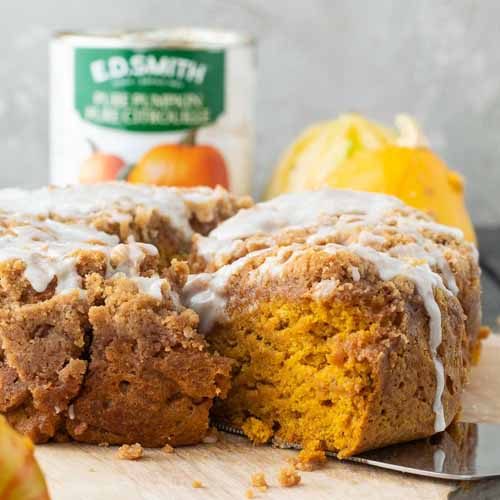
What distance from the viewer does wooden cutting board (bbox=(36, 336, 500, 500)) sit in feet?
6.91

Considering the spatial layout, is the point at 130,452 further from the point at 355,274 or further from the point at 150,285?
the point at 355,274

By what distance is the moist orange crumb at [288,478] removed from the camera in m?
2.14

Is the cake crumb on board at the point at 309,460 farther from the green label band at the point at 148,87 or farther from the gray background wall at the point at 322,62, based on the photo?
the gray background wall at the point at 322,62

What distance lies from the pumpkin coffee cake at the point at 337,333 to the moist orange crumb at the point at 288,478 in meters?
0.16

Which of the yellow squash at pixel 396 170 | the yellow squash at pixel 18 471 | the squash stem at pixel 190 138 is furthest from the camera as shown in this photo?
the squash stem at pixel 190 138

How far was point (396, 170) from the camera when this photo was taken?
3637 mm

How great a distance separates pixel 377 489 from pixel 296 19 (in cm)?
315

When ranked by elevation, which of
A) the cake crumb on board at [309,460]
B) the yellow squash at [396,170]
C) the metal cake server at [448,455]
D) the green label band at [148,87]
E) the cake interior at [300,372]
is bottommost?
the cake crumb on board at [309,460]

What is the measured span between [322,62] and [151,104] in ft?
4.32

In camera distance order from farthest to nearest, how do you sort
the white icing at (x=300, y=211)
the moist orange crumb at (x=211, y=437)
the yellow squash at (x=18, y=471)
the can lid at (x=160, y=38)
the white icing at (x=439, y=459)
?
the can lid at (x=160, y=38), the white icing at (x=300, y=211), the moist orange crumb at (x=211, y=437), the white icing at (x=439, y=459), the yellow squash at (x=18, y=471)

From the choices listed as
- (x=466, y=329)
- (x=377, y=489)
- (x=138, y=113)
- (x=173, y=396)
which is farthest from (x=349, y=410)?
(x=138, y=113)

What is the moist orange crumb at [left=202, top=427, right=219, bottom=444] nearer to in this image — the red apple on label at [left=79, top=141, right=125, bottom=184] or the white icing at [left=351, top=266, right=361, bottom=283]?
the white icing at [left=351, top=266, right=361, bottom=283]

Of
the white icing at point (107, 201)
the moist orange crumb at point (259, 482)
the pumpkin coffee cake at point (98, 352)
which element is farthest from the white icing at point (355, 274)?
the white icing at point (107, 201)

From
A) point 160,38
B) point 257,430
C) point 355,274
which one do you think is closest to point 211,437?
point 257,430
